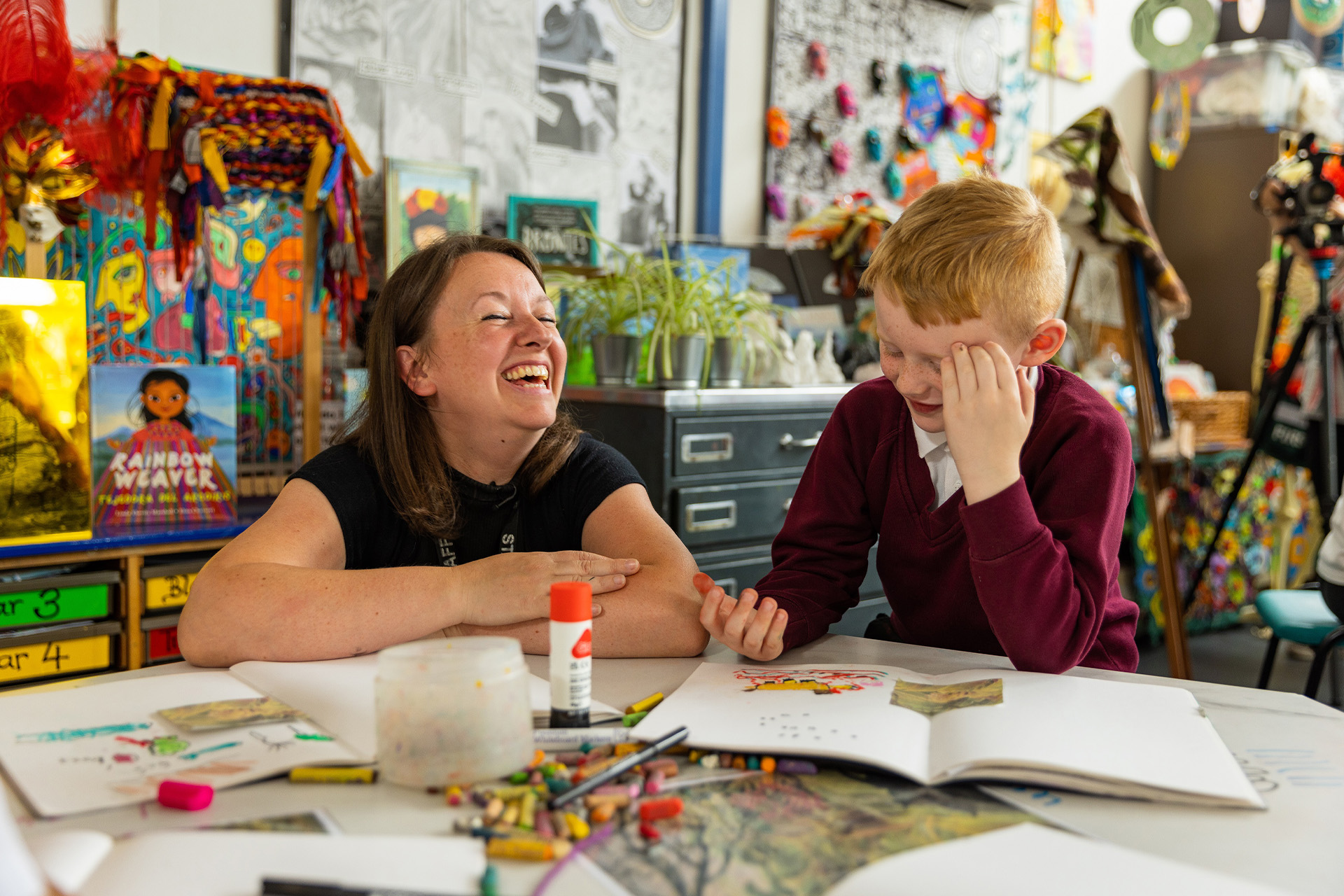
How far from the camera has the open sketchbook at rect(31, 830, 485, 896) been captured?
55cm

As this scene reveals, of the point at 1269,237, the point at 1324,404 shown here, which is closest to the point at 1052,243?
the point at 1324,404

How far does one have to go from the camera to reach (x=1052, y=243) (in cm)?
114

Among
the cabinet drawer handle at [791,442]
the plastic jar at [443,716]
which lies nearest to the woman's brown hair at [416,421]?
the plastic jar at [443,716]

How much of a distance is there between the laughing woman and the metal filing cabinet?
79 centimetres

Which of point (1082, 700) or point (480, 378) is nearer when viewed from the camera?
point (1082, 700)

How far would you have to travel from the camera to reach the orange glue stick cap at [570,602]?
0.80 m

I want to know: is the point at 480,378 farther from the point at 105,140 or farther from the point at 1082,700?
the point at 105,140

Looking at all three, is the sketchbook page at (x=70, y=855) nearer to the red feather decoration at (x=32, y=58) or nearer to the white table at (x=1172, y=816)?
the white table at (x=1172, y=816)

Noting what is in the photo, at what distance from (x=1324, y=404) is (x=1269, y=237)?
165cm

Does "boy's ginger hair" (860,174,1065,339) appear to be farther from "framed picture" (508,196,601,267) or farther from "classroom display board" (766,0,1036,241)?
"classroom display board" (766,0,1036,241)

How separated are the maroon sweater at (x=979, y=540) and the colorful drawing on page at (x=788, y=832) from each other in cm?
32

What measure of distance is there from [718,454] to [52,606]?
1.37 metres

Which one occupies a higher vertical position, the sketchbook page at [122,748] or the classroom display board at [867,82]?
the classroom display board at [867,82]

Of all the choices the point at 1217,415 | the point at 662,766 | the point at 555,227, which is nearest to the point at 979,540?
the point at 662,766
